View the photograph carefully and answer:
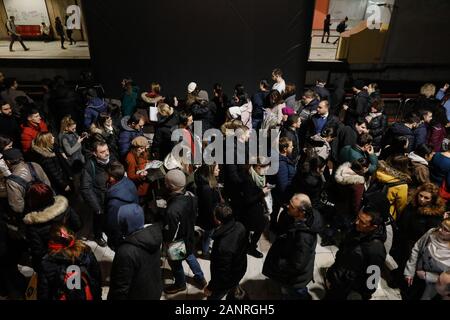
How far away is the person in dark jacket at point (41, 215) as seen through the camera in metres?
3.69

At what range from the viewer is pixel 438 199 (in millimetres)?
3967

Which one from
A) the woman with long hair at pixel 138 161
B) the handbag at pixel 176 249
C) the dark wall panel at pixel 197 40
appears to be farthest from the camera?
the dark wall panel at pixel 197 40

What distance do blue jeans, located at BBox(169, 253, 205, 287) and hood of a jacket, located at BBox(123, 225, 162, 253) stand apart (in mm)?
975

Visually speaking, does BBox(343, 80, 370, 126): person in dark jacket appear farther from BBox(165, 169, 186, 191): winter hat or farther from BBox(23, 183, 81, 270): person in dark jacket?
BBox(23, 183, 81, 270): person in dark jacket

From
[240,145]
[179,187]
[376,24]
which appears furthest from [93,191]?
[376,24]

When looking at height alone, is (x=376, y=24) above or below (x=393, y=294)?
above

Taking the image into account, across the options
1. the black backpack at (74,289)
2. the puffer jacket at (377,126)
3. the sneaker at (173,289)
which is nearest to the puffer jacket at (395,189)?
the puffer jacket at (377,126)

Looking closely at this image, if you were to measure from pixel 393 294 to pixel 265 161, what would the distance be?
2.43 m

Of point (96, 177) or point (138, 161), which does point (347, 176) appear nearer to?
point (138, 161)

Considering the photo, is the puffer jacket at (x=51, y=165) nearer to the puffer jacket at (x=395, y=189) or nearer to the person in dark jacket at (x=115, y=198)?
the person in dark jacket at (x=115, y=198)

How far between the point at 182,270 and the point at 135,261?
1.33 metres

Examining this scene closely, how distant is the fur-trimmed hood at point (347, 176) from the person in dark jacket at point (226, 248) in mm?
1620

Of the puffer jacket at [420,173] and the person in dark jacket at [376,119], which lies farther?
the person in dark jacket at [376,119]
